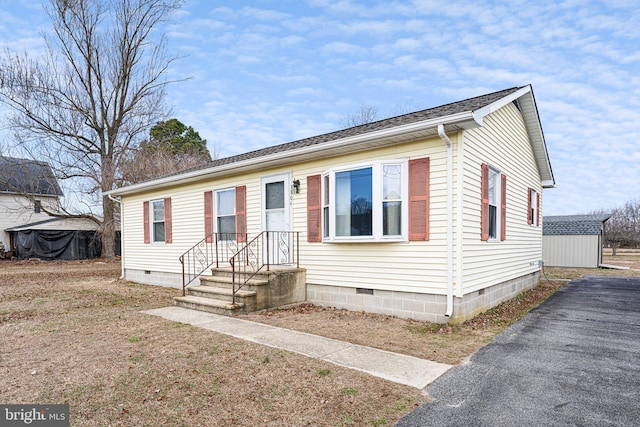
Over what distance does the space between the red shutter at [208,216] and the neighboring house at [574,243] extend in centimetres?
1624

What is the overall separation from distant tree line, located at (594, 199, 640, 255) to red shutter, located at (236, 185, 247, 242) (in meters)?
30.1

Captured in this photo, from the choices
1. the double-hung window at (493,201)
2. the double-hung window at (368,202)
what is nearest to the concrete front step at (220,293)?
the double-hung window at (368,202)

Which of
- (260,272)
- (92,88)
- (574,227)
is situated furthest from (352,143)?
(92,88)

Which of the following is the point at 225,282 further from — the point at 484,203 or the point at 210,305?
the point at 484,203

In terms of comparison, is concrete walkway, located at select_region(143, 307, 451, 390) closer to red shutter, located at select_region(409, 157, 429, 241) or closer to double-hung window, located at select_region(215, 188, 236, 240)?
red shutter, located at select_region(409, 157, 429, 241)

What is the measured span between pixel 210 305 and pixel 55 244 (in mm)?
19807

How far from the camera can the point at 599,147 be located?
61.2 ft

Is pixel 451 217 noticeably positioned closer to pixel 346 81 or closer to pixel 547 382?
pixel 547 382

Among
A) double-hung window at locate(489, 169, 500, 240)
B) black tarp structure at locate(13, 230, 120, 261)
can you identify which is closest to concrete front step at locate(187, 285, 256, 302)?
double-hung window at locate(489, 169, 500, 240)

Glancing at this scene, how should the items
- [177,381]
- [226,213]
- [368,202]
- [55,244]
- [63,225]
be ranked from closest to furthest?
1. [177,381]
2. [368,202]
3. [226,213]
4. [55,244]
5. [63,225]

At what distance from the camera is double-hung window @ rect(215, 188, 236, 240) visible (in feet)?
30.0

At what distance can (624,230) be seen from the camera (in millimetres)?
31469

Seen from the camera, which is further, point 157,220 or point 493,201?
point 157,220

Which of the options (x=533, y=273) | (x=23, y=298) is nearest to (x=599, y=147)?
(x=533, y=273)
